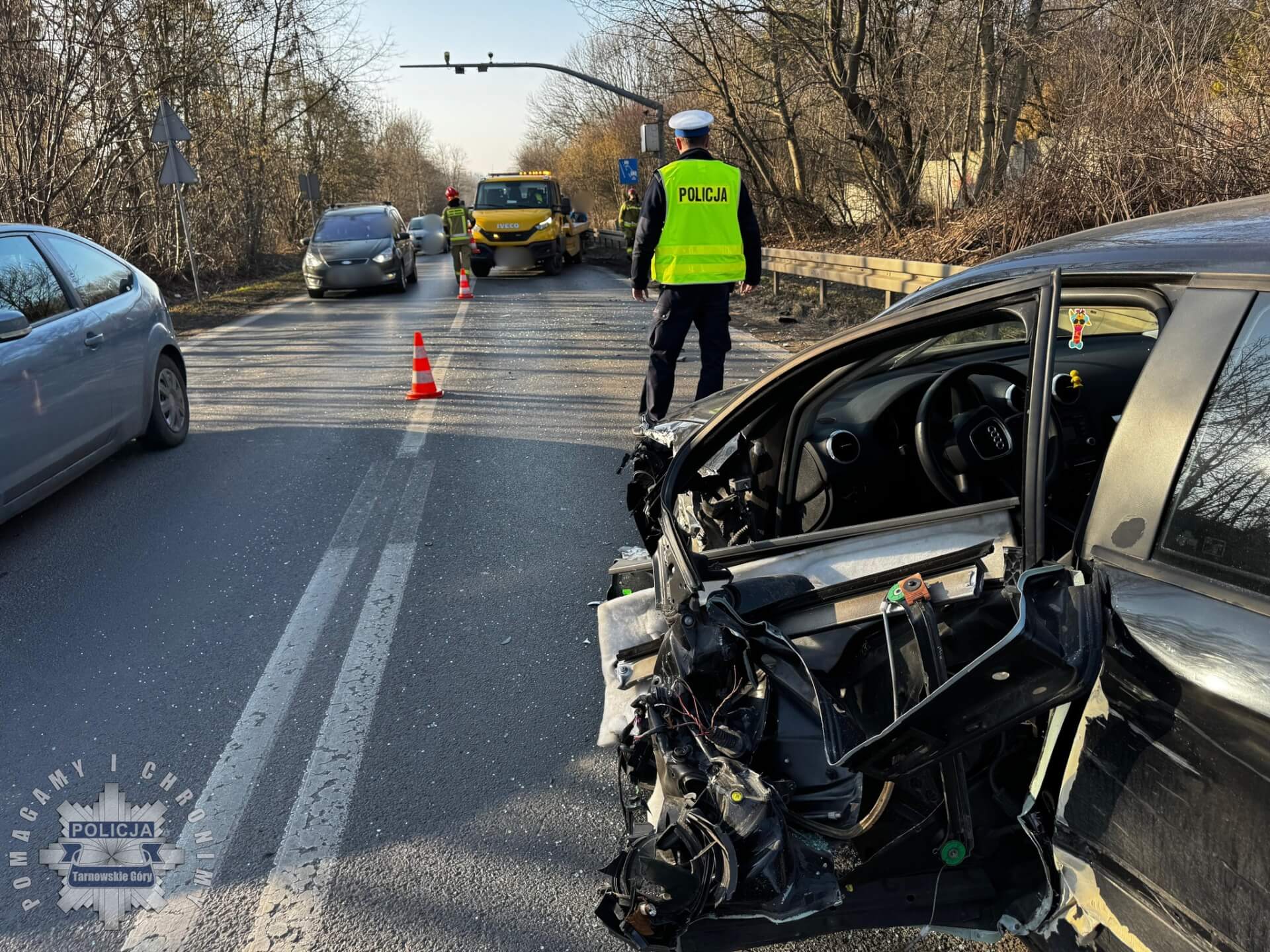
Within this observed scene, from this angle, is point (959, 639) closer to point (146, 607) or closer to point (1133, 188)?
point (146, 607)

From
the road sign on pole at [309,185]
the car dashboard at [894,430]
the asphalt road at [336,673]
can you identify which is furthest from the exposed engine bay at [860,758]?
the road sign on pole at [309,185]

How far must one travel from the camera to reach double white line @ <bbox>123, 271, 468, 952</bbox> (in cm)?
232

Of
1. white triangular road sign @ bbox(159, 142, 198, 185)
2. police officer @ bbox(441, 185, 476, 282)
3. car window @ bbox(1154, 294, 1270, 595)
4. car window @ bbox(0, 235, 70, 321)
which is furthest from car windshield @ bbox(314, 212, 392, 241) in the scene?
car window @ bbox(1154, 294, 1270, 595)

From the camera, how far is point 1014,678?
156cm

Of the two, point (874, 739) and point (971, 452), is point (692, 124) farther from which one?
point (874, 739)

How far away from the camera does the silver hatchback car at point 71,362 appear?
466 centimetres

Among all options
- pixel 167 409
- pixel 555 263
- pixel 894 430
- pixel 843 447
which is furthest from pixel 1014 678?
pixel 555 263

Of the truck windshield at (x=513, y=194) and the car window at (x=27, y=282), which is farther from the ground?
the truck windshield at (x=513, y=194)

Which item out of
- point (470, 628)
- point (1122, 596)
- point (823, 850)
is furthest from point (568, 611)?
point (1122, 596)

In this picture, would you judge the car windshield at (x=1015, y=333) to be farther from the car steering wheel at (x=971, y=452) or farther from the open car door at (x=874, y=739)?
the open car door at (x=874, y=739)

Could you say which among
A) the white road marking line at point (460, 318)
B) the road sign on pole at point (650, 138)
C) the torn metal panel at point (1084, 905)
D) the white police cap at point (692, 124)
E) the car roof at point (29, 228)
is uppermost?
the road sign on pole at point (650, 138)

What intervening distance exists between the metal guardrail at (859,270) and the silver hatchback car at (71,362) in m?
6.36

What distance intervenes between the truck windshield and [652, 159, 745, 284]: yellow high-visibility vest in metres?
15.9

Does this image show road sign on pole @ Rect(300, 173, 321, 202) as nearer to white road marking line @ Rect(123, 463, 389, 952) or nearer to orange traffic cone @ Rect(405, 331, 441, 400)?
orange traffic cone @ Rect(405, 331, 441, 400)
